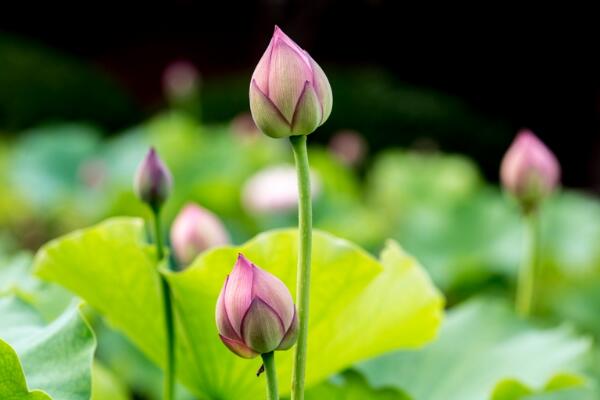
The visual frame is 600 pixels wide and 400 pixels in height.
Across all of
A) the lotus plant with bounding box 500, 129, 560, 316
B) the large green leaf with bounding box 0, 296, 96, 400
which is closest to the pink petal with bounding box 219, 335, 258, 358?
the large green leaf with bounding box 0, 296, 96, 400

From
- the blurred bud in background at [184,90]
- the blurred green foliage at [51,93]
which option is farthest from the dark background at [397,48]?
the blurred green foliage at [51,93]

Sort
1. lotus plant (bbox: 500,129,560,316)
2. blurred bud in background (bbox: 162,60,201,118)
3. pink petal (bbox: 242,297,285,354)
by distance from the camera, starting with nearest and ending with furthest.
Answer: pink petal (bbox: 242,297,285,354) < lotus plant (bbox: 500,129,560,316) < blurred bud in background (bbox: 162,60,201,118)

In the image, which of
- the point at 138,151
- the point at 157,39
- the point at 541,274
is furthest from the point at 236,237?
the point at 157,39

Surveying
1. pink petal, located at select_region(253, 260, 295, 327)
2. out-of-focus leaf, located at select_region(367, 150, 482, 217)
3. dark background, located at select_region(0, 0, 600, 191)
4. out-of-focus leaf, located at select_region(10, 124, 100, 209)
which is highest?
dark background, located at select_region(0, 0, 600, 191)

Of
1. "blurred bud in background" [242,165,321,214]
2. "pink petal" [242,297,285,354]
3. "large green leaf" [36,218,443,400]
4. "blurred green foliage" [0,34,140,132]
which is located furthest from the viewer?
"blurred green foliage" [0,34,140,132]

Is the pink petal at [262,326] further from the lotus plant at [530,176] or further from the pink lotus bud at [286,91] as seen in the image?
the lotus plant at [530,176]

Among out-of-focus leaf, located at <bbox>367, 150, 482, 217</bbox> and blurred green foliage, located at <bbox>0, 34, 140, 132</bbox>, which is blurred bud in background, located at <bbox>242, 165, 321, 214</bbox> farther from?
blurred green foliage, located at <bbox>0, 34, 140, 132</bbox>

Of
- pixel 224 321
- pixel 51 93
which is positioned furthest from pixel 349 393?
pixel 51 93

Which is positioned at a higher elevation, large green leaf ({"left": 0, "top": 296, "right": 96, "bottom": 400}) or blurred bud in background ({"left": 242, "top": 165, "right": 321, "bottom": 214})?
blurred bud in background ({"left": 242, "top": 165, "right": 321, "bottom": 214})
